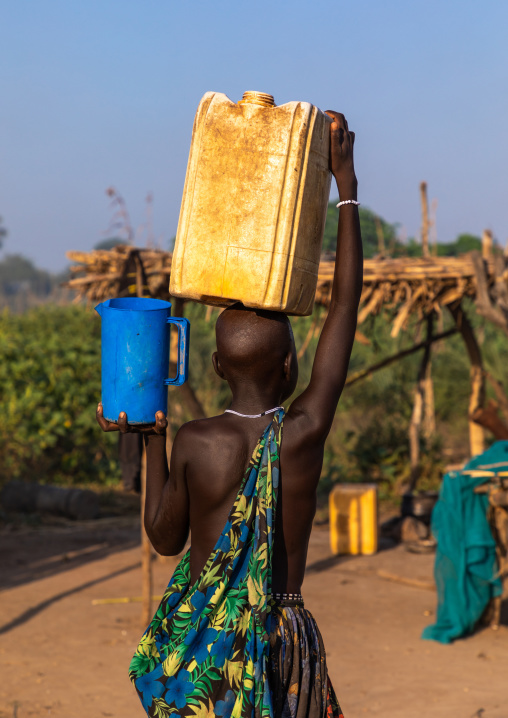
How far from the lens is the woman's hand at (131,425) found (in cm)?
188

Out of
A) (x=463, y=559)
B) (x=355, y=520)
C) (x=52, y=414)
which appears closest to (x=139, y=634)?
(x=463, y=559)

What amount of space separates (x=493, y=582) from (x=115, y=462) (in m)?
6.46

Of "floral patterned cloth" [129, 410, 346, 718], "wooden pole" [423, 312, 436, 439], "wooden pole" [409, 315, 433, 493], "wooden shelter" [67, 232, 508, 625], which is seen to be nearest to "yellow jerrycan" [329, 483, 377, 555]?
"wooden pole" [409, 315, 433, 493]

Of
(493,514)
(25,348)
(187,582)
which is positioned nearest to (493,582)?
(493,514)

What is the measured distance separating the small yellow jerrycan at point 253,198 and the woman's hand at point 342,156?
0.02 meters

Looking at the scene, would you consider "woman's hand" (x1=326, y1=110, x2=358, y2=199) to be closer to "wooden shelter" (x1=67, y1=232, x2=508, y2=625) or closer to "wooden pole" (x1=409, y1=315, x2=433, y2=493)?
"wooden shelter" (x1=67, y1=232, x2=508, y2=625)

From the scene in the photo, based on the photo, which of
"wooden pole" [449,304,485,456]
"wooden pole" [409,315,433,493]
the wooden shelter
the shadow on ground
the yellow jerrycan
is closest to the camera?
the wooden shelter

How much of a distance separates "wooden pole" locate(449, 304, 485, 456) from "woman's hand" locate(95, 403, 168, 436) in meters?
5.82

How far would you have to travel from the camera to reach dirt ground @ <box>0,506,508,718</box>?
169 inches

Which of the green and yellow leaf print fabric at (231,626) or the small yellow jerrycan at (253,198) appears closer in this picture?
the green and yellow leaf print fabric at (231,626)

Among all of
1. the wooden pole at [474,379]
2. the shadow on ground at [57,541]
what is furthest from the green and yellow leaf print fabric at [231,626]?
the wooden pole at [474,379]

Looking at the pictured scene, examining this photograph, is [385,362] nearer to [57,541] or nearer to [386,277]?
[386,277]

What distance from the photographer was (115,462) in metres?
10.9

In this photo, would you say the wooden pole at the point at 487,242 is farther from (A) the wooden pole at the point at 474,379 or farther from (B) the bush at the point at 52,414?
(B) the bush at the point at 52,414
